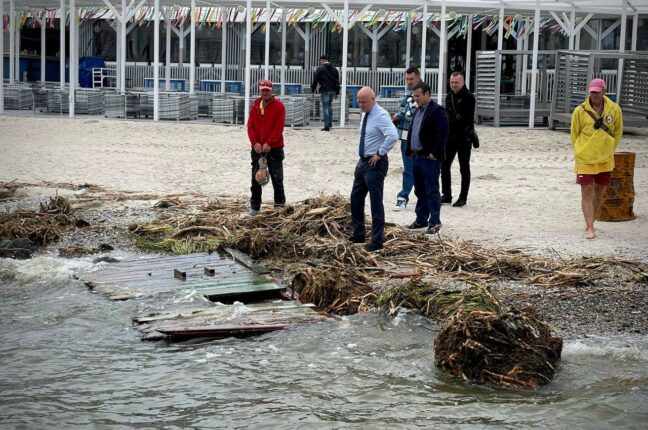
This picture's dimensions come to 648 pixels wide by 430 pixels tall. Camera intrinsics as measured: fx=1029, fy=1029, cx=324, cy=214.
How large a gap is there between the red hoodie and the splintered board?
2.10 metres

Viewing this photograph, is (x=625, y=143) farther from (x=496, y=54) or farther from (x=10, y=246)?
(x=10, y=246)

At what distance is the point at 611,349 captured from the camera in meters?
7.45

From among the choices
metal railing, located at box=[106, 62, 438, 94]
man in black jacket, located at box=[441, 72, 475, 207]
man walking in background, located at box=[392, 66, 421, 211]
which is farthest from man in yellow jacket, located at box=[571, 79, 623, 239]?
metal railing, located at box=[106, 62, 438, 94]

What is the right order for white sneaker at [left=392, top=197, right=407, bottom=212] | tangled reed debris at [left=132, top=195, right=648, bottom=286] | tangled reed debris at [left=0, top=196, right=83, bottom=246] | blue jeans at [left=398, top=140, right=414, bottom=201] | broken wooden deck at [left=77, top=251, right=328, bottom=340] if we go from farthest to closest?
white sneaker at [left=392, top=197, right=407, bottom=212]
blue jeans at [left=398, top=140, right=414, bottom=201]
tangled reed debris at [left=0, top=196, right=83, bottom=246]
tangled reed debris at [left=132, top=195, right=648, bottom=286]
broken wooden deck at [left=77, top=251, right=328, bottom=340]

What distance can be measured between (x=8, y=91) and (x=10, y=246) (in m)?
19.4

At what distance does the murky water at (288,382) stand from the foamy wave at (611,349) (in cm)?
1

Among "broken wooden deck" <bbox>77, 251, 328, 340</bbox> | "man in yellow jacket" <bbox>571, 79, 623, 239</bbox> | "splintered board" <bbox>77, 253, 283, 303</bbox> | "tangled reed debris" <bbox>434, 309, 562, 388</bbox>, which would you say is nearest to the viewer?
"tangled reed debris" <bbox>434, 309, 562, 388</bbox>

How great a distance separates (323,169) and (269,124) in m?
5.44

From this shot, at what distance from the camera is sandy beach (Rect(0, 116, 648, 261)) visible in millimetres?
11703

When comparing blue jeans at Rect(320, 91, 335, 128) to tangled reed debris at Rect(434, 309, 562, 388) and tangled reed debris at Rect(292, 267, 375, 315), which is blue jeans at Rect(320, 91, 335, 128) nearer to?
tangled reed debris at Rect(292, 267, 375, 315)

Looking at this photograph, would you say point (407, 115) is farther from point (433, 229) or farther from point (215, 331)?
point (215, 331)

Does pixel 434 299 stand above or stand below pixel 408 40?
below

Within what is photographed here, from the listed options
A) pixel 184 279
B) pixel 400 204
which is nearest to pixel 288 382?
pixel 184 279

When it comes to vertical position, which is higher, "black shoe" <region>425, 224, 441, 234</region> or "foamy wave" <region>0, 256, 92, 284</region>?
"black shoe" <region>425, 224, 441, 234</region>
